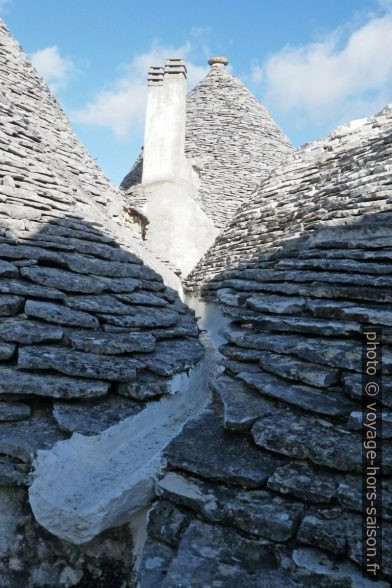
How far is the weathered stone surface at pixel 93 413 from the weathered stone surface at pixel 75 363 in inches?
5.4

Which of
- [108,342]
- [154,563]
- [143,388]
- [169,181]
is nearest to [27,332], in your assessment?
[108,342]

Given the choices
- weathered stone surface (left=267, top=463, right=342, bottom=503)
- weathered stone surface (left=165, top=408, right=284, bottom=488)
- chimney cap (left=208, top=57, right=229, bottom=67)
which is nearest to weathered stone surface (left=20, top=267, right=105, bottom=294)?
weathered stone surface (left=165, top=408, right=284, bottom=488)

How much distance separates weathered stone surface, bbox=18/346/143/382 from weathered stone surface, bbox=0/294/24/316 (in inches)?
11.7

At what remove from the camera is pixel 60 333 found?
2738 millimetres

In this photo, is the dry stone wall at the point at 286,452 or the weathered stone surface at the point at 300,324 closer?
the dry stone wall at the point at 286,452

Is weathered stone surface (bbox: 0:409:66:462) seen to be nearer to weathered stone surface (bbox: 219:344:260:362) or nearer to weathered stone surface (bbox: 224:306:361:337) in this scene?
weathered stone surface (bbox: 219:344:260:362)

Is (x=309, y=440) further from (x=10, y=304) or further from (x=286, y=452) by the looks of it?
(x=10, y=304)

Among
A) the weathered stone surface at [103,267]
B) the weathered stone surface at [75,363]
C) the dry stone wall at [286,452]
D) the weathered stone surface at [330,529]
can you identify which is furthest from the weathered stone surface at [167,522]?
the weathered stone surface at [103,267]

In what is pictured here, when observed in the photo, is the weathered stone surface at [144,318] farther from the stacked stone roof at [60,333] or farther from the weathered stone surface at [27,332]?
the weathered stone surface at [27,332]

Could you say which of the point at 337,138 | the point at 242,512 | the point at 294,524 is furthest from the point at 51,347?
the point at 337,138

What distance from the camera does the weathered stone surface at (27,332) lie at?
2613 mm

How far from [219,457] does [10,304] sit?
149 cm

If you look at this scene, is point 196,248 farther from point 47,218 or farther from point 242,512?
point 242,512

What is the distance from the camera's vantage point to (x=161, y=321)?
11.7 feet
